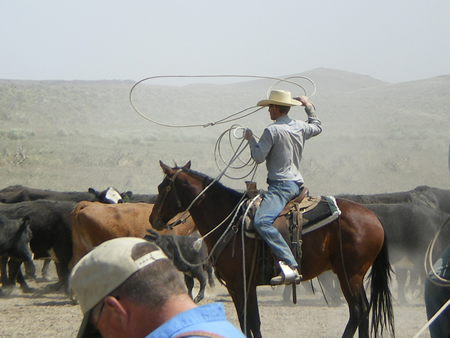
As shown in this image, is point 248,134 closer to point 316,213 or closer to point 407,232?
point 316,213

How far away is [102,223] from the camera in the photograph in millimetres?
9766

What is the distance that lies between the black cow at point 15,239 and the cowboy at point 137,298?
346 inches

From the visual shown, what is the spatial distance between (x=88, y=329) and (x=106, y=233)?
783cm

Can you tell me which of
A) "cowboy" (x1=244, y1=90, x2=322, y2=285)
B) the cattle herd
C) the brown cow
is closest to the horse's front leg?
"cowboy" (x1=244, y1=90, x2=322, y2=285)

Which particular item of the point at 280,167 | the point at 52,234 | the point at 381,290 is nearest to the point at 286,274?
the point at 280,167

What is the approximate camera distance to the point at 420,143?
3841 centimetres

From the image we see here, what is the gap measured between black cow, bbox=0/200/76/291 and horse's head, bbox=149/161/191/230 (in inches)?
163

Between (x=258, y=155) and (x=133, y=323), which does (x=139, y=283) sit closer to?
(x=133, y=323)

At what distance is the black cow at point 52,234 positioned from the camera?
10.7 m

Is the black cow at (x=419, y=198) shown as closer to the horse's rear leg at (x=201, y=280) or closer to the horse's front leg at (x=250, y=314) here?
the horse's rear leg at (x=201, y=280)

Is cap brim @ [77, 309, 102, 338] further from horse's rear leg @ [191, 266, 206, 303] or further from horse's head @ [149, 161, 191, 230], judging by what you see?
horse's rear leg @ [191, 266, 206, 303]

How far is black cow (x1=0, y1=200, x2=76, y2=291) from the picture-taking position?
10719 mm

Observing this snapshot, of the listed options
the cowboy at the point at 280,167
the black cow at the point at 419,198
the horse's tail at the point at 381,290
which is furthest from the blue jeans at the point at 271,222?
the black cow at the point at 419,198

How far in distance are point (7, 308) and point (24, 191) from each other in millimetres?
4336
